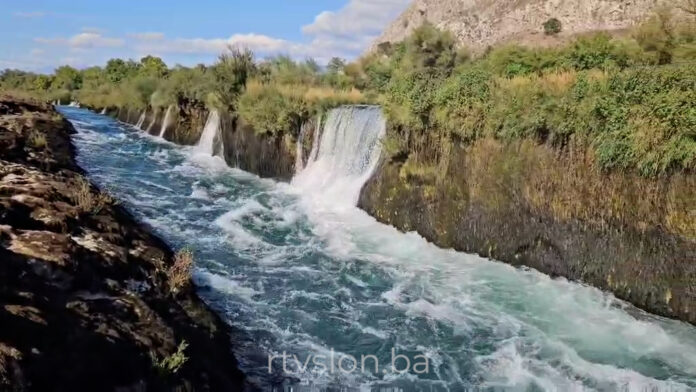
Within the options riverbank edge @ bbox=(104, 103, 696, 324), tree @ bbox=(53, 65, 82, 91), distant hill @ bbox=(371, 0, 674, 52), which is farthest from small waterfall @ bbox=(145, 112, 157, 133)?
tree @ bbox=(53, 65, 82, 91)

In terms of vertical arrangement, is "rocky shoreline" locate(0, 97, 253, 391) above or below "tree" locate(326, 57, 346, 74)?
below

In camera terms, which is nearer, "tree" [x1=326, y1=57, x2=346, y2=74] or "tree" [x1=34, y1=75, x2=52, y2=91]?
"tree" [x1=326, y1=57, x2=346, y2=74]

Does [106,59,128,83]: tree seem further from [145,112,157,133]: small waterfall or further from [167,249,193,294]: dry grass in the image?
[167,249,193,294]: dry grass

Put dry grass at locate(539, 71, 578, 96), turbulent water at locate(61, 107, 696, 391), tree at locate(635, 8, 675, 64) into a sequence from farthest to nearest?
tree at locate(635, 8, 675, 64), dry grass at locate(539, 71, 578, 96), turbulent water at locate(61, 107, 696, 391)

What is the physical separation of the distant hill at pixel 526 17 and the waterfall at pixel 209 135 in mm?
28210

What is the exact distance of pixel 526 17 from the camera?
63.7m

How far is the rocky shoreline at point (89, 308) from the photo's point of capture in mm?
3842

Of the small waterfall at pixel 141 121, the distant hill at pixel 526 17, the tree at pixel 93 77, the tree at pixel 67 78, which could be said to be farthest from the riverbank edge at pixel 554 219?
the tree at pixel 67 78

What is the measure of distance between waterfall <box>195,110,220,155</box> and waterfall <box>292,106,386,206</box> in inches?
276

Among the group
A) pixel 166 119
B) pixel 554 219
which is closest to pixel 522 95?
pixel 554 219

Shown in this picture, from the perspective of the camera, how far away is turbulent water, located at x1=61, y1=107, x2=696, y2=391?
658 centimetres

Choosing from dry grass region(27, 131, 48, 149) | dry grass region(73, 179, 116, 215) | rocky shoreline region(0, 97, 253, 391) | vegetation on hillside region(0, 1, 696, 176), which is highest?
vegetation on hillside region(0, 1, 696, 176)

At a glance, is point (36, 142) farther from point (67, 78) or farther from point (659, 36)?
point (67, 78)

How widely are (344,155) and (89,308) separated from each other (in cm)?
1175
